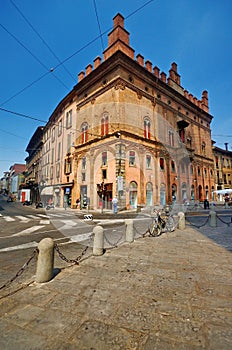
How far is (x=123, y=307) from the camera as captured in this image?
2.64m

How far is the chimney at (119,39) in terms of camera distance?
69.3 feet

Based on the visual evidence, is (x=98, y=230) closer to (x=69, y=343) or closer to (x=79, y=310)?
(x=79, y=310)

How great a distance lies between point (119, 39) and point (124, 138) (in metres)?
11.5

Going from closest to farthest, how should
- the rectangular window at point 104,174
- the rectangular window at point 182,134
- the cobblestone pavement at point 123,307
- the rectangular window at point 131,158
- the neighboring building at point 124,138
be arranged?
the cobblestone pavement at point 123,307
the neighboring building at point 124,138
the rectangular window at point 131,158
the rectangular window at point 104,174
the rectangular window at point 182,134

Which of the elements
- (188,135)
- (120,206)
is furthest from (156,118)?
(120,206)

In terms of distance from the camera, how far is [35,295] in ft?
9.86

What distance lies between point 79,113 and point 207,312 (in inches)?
1086

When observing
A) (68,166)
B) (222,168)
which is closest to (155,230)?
(68,166)

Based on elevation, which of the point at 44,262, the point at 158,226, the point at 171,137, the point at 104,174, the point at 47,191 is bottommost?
the point at 158,226

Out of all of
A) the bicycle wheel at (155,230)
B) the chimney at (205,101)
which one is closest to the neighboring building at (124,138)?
the chimney at (205,101)

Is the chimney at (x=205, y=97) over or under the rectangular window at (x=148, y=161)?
over

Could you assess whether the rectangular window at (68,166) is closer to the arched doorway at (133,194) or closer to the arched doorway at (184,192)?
the arched doorway at (133,194)

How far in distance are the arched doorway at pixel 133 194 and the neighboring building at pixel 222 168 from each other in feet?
102

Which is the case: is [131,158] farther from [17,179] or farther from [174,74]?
[17,179]
